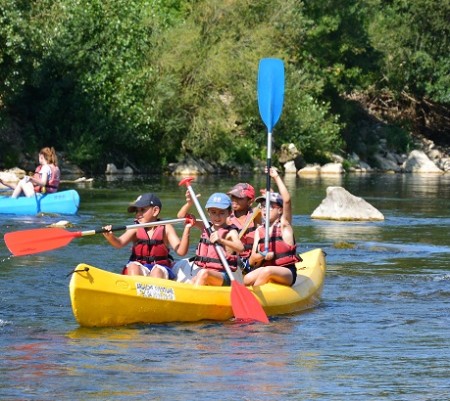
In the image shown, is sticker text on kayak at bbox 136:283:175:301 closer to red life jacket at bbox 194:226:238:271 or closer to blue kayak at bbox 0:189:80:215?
red life jacket at bbox 194:226:238:271

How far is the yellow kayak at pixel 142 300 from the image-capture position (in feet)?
27.1

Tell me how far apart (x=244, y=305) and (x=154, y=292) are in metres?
0.69

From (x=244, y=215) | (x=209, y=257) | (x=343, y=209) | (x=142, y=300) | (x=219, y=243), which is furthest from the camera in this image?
(x=343, y=209)

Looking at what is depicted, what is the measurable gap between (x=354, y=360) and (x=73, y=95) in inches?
932

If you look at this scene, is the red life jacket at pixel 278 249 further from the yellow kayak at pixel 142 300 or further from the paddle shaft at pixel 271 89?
the paddle shaft at pixel 271 89

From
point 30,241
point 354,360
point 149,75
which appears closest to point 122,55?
point 149,75

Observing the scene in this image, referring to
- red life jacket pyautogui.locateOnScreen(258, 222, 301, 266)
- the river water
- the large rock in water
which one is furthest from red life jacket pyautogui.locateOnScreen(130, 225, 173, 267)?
the large rock in water

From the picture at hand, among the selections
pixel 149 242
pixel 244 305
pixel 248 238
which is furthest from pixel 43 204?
pixel 244 305

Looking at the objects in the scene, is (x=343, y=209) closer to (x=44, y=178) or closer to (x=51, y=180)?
(x=51, y=180)

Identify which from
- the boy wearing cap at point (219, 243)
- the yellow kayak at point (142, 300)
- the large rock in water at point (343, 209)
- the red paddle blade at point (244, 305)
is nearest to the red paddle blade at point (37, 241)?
the yellow kayak at point (142, 300)

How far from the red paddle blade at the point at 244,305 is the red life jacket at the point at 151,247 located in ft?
2.19

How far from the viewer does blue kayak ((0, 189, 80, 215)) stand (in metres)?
17.2

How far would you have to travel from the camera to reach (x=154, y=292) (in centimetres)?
851

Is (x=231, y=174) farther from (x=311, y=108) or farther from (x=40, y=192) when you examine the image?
(x=40, y=192)
